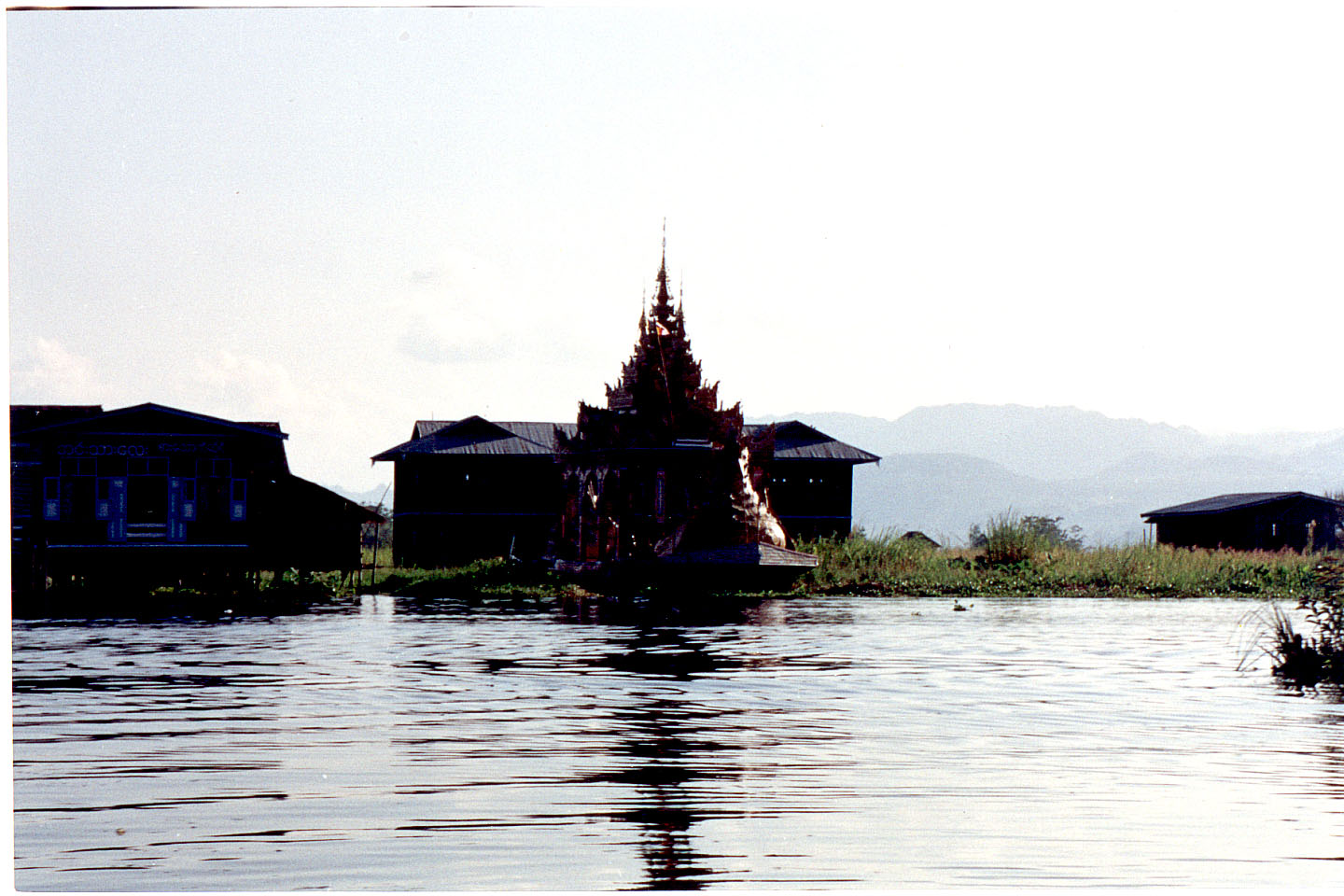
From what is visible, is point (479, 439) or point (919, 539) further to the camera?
point (479, 439)

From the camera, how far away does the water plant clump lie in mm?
16344

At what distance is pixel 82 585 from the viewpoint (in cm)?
3331

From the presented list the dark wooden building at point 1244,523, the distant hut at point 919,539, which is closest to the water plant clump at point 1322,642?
the dark wooden building at point 1244,523

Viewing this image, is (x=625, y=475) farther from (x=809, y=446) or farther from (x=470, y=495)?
(x=809, y=446)

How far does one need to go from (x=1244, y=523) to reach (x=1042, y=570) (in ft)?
18.8

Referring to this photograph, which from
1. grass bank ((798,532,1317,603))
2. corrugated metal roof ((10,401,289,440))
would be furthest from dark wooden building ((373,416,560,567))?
corrugated metal roof ((10,401,289,440))

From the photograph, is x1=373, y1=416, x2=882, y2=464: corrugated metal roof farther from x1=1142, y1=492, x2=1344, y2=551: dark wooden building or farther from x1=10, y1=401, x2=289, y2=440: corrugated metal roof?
x1=10, y1=401, x2=289, y2=440: corrugated metal roof

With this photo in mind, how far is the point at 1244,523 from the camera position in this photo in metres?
37.3

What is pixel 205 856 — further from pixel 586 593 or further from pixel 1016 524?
pixel 1016 524

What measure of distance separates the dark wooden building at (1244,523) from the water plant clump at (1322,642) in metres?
15.7

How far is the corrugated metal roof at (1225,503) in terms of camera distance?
34.6m

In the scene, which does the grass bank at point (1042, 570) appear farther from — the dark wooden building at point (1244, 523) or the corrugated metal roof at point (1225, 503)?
the corrugated metal roof at point (1225, 503)

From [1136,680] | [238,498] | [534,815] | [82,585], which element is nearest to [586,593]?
[238,498]

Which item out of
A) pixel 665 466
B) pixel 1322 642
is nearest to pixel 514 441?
pixel 665 466
